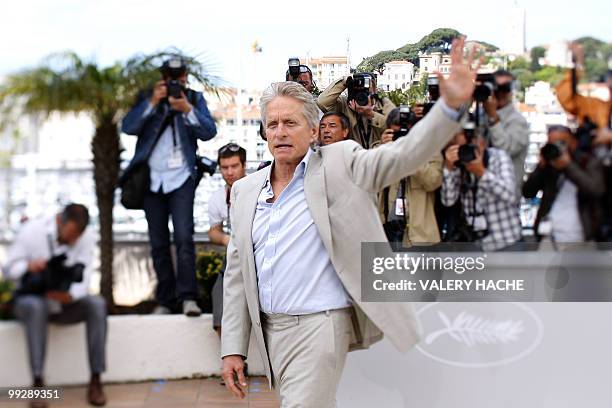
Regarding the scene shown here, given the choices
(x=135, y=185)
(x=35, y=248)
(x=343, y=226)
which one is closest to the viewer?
(x=343, y=226)

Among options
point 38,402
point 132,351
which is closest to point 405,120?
point 132,351

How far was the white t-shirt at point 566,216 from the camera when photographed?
7.77 feet

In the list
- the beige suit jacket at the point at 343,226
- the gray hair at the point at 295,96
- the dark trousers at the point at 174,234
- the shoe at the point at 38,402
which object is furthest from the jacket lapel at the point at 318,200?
the shoe at the point at 38,402

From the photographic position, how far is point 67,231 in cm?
292

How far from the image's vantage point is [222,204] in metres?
3.61

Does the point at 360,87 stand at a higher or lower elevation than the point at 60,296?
higher

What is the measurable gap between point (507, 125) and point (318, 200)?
73 cm

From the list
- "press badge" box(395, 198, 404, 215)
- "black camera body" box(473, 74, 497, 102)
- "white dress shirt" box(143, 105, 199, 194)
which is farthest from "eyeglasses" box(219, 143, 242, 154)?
"black camera body" box(473, 74, 497, 102)

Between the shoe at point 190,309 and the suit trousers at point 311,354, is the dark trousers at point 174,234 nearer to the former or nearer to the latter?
the shoe at point 190,309

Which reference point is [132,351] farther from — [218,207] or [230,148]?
[230,148]

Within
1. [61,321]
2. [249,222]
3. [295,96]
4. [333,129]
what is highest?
[295,96]

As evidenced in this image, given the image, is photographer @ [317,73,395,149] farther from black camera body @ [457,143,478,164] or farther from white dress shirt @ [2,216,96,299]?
white dress shirt @ [2,216,96,299]

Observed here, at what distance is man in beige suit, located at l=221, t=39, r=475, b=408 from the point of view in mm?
2100

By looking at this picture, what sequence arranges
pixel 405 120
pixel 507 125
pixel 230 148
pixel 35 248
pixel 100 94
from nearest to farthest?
1. pixel 507 125
2. pixel 405 120
3. pixel 35 248
4. pixel 100 94
5. pixel 230 148
